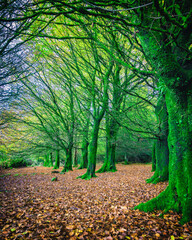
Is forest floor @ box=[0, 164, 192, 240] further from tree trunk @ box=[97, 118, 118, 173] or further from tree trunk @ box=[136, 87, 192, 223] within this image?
tree trunk @ box=[97, 118, 118, 173]

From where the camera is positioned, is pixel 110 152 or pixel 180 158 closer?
pixel 180 158

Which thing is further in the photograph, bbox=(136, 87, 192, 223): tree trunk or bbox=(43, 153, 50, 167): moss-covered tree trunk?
bbox=(43, 153, 50, 167): moss-covered tree trunk

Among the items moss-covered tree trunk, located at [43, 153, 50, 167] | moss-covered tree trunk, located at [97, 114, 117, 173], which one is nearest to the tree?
moss-covered tree trunk, located at [97, 114, 117, 173]

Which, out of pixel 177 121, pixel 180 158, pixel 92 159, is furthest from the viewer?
pixel 92 159

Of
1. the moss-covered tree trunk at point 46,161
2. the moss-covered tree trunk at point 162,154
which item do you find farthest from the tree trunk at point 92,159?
the moss-covered tree trunk at point 46,161

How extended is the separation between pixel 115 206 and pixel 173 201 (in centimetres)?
Answer: 164

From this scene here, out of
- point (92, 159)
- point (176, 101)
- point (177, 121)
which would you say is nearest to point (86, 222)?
point (177, 121)

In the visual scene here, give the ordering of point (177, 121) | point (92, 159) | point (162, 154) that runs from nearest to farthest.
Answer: point (177, 121) < point (162, 154) < point (92, 159)

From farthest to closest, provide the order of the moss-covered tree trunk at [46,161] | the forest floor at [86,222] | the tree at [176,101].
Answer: the moss-covered tree trunk at [46,161] → the tree at [176,101] → the forest floor at [86,222]

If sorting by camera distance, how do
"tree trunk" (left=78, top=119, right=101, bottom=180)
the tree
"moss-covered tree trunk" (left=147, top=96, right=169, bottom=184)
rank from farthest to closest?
"tree trunk" (left=78, top=119, right=101, bottom=180), "moss-covered tree trunk" (left=147, top=96, right=169, bottom=184), the tree

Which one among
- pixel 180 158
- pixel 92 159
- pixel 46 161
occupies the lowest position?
pixel 46 161

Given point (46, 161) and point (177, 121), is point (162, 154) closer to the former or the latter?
point (177, 121)

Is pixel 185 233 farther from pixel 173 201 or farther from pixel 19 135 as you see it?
pixel 19 135

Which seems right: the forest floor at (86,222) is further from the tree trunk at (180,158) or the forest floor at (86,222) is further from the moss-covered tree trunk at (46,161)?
the moss-covered tree trunk at (46,161)
